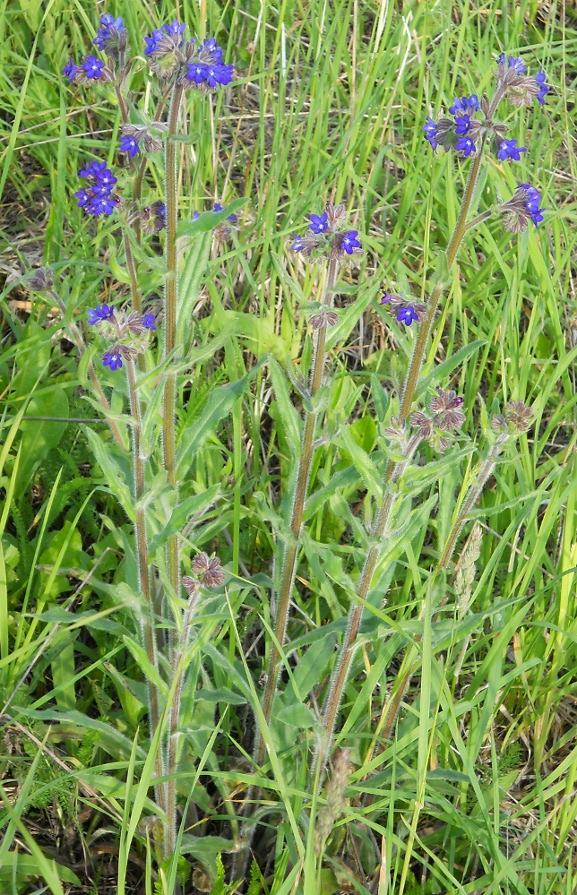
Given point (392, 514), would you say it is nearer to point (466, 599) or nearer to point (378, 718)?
point (466, 599)

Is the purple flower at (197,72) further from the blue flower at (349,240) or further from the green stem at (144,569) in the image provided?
the green stem at (144,569)

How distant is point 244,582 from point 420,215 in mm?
2153

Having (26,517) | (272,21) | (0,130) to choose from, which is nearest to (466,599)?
(26,517)

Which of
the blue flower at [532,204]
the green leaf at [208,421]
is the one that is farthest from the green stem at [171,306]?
the blue flower at [532,204]

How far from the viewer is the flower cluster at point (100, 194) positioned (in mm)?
2639

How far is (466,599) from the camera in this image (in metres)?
2.76

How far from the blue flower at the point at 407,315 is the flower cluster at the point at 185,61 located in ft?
2.67

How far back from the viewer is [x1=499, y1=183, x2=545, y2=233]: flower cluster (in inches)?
101

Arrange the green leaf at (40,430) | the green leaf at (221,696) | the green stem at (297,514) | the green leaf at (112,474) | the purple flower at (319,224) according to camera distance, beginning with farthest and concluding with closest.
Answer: the green leaf at (40,430), the green leaf at (221,696), the green leaf at (112,474), the green stem at (297,514), the purple flower at (319,224)

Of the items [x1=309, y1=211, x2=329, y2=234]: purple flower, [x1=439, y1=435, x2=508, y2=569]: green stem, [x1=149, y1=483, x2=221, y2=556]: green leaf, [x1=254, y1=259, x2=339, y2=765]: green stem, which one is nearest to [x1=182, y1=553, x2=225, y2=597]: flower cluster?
[x1=149, y1=483, x2=221, y2=556]: green leaf

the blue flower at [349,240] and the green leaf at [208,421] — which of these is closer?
the blue flower at [349,240]

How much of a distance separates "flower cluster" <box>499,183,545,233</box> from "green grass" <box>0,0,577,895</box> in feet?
1.22

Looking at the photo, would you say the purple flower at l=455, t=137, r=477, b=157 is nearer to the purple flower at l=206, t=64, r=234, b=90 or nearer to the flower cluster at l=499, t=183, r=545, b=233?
the flower cluster at l=499, t=183, r=545, b=233

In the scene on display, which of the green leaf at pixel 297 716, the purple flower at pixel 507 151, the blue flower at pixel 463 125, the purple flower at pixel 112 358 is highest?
the blue flower at pixel 463 125
